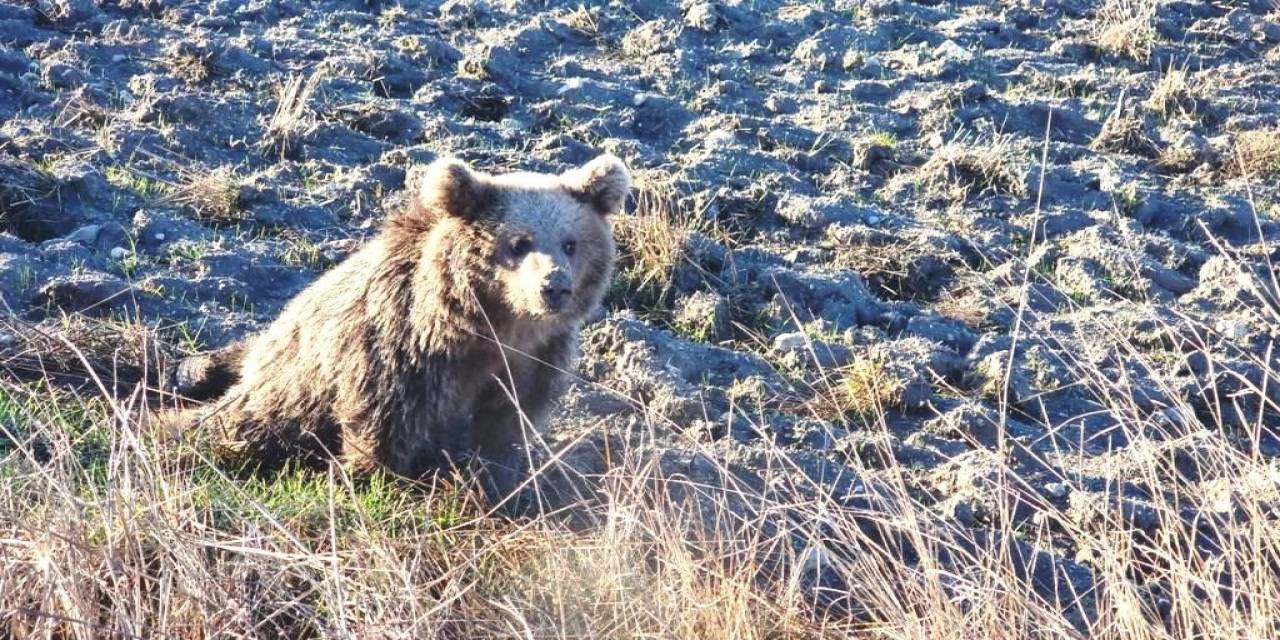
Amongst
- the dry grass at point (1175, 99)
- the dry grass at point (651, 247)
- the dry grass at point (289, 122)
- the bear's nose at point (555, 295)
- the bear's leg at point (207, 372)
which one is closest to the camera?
the bear's nose at point (555, 295)

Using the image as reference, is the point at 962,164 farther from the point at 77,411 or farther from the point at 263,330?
the point at 77,411

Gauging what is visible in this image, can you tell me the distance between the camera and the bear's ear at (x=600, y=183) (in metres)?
5.43

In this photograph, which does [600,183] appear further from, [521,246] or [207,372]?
[207,372]

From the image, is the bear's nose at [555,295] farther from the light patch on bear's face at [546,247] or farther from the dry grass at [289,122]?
the dry grass at [289,122]

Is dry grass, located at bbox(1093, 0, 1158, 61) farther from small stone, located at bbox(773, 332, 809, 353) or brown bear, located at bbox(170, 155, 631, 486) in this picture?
brown bear, located at bbox(170, 155, 631, 486)

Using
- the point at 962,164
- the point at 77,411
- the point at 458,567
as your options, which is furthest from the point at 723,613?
the point at 962,164

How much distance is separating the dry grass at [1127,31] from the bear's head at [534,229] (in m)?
4.30

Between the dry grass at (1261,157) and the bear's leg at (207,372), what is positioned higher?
the bear's leg at (207,372)

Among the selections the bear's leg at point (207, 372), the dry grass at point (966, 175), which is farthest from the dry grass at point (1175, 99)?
the bear's leg at point (207, 372)

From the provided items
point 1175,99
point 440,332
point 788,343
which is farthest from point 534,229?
point 1175,99

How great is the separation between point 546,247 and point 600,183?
16.6 inches

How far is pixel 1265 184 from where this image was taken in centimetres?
741

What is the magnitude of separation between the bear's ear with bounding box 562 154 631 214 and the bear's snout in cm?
56

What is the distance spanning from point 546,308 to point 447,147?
8.47 ft
